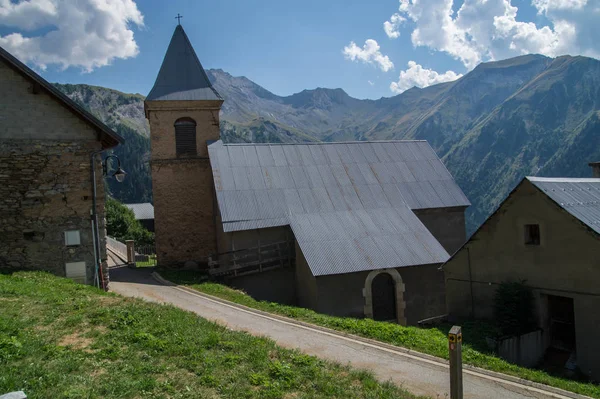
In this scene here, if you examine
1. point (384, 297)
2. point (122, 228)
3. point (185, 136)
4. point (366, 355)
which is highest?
point (185, 136)

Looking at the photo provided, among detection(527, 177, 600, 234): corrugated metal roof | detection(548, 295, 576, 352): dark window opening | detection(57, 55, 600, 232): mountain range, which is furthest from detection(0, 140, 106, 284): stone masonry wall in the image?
detection(57, 55, 600, 232): mountain range

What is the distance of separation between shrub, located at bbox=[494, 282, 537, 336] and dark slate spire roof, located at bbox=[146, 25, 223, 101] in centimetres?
1913

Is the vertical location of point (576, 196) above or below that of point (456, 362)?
above

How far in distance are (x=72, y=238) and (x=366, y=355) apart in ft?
36.2

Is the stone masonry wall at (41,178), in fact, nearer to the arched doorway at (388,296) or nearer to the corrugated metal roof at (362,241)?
the corrugated metal roof at (362,241)

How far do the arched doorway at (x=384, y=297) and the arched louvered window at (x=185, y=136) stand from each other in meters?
13.5

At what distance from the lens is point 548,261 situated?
42.4 feet

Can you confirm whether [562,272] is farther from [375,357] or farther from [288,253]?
[288,253]

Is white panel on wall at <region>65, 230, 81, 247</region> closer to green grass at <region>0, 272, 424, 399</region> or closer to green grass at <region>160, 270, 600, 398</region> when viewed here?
green grass at <region>0, 272, 424, 399</region>

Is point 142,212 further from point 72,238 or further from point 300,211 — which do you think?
point 72,238

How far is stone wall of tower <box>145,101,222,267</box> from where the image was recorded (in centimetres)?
2583

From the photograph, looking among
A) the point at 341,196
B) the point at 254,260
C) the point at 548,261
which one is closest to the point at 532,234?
the point at 548,261

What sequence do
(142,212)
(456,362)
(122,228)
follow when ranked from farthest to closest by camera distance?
(142,212) → (122,228) → (456,362)

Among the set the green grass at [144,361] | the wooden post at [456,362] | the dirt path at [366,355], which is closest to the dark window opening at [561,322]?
the dirt path at [366,355]
